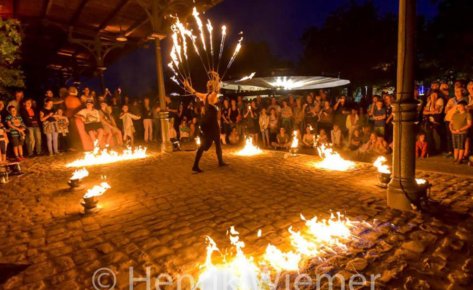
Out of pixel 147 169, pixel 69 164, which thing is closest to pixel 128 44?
pixel 69 164

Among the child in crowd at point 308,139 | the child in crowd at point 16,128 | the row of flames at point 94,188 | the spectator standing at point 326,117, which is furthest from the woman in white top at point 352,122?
the child in crowd at point 16,128

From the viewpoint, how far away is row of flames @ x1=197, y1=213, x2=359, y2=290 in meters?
2.96

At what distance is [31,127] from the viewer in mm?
12125

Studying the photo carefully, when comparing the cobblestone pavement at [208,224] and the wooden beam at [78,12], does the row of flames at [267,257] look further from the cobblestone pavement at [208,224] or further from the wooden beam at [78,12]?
the wooden beam at [78,12]

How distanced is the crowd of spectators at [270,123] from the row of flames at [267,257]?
20.5 feet

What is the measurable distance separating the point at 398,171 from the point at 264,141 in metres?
8.85

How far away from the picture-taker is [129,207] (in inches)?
212

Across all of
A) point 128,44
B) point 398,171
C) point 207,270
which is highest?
point 128,44

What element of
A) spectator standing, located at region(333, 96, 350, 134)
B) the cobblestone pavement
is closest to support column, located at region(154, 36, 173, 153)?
the cobblestone pavement

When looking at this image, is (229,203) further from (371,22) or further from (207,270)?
(371,22)

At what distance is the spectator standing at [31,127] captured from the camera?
11906 mm

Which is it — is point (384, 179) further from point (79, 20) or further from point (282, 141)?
point (79, 20)

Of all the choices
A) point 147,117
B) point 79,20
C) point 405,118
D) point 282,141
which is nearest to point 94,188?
point 405,118

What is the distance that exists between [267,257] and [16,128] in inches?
455
